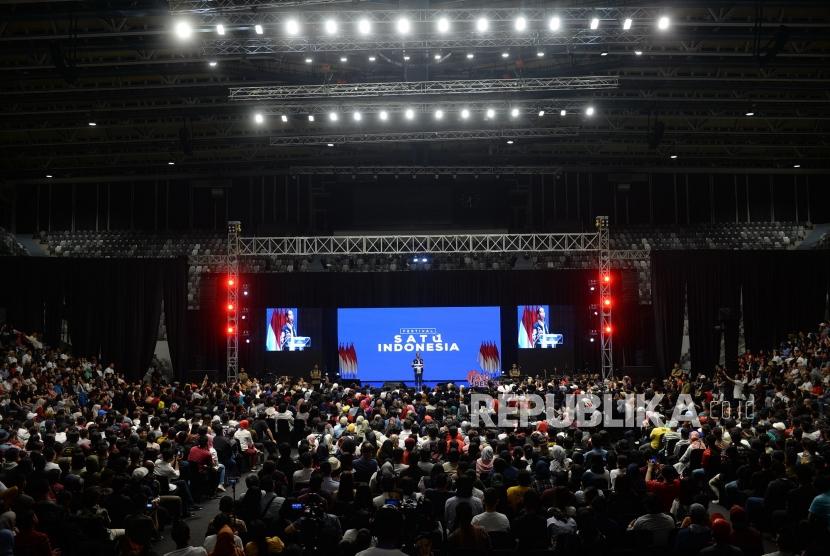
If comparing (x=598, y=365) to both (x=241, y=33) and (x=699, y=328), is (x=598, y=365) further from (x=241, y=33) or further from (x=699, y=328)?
(x=241, y=33)

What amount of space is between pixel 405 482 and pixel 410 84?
39.0ft

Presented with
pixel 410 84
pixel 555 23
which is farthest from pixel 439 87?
pixel 555 23

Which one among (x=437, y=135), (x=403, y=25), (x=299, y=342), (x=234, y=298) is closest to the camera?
(x=403, y=25)

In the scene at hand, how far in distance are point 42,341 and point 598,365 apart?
1770 centimetres

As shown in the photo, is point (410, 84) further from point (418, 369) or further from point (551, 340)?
point (551, 340)

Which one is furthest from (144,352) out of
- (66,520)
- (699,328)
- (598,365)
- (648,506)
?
(648,506)

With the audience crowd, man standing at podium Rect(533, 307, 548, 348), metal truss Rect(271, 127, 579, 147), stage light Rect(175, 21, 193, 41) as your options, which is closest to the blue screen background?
man standing at podium Rect(533, 307, 548, 348)

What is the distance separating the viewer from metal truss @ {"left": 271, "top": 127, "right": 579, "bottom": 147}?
2308 cm

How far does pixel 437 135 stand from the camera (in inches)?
925

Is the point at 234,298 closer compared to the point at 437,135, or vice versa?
the point at 437,135

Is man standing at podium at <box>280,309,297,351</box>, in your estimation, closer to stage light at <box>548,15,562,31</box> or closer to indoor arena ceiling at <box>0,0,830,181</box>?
indoor arena ceiling at <box>0,0,830,181</box>

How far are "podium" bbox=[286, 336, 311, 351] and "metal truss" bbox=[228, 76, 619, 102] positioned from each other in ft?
38.4

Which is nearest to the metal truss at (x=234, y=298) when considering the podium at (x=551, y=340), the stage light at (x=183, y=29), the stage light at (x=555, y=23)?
the stage light at (x=183, y=29)

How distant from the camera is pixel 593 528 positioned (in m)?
7.18
